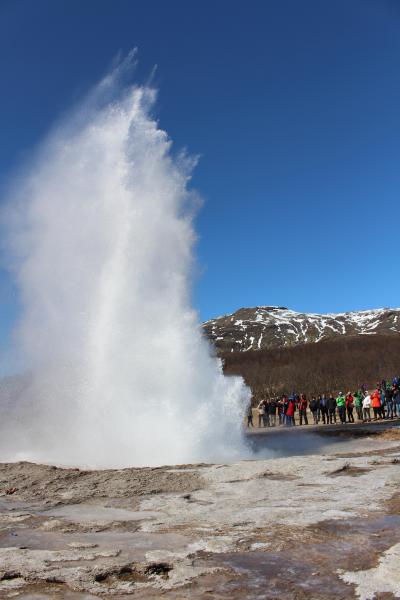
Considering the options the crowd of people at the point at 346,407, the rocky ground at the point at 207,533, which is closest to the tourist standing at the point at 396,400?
the crowd of people at the point at 346,407

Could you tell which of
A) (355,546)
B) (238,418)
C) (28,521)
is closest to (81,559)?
(28,521)

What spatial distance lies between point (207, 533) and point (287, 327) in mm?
158840

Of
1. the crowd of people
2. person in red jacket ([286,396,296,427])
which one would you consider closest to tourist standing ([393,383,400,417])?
the crowd of people

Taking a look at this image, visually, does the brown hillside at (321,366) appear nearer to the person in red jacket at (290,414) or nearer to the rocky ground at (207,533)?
the person in red jacket at (290,414)

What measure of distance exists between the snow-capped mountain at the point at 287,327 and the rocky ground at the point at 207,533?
121173mm

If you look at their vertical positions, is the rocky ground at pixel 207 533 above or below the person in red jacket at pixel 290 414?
below

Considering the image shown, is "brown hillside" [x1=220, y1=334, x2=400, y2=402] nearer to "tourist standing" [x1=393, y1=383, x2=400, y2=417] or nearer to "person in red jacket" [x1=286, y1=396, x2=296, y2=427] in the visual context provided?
"tourist standing" [x1=393, y1=383, x2=400, y2=417]

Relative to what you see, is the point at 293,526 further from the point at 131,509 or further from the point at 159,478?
the point at 159,478

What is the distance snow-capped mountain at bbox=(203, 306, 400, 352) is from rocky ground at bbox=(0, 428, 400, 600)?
121m

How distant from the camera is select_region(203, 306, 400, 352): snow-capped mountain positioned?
464 feet

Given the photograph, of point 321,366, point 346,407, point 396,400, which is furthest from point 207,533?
point 321,366

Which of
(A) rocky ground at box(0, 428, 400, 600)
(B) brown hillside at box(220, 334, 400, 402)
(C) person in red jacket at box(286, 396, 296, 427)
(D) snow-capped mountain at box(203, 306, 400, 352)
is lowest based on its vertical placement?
(A) rocky ground at box(0, 428, 400, 600)

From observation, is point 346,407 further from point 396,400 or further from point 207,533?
point 207,533

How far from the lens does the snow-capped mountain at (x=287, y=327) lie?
141 metres
